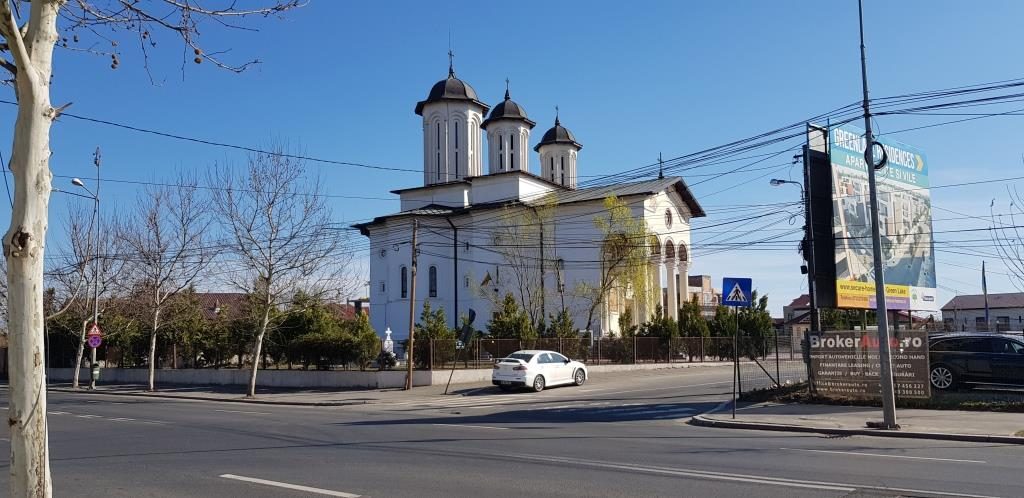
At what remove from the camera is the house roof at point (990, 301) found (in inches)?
3543

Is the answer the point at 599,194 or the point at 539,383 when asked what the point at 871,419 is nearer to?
the point at 539,383

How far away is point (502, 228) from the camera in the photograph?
5428 centimetres

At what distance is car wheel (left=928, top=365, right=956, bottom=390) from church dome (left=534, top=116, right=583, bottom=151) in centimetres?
5069

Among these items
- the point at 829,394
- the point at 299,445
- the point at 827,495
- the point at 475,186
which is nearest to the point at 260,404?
the point at 299,445

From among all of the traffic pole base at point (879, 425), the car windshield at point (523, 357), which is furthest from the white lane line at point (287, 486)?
the car windshield at point (523, 357)

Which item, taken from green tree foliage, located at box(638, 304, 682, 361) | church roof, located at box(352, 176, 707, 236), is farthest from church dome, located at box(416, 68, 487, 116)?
green tree foliage, located at box(638, 304, 682, 361)

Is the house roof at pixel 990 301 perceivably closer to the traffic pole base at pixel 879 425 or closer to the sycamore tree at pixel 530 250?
the sycamore tree at pixel 530 250

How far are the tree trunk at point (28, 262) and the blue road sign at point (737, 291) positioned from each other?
15.7 m

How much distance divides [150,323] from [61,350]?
16.8m

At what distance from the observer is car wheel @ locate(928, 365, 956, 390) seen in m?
20.3

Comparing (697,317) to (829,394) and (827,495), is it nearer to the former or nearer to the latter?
(829,394)

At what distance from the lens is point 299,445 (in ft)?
46.2

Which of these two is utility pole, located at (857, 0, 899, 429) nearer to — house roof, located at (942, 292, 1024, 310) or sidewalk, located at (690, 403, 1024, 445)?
sidewalk, located at (690, 403, 1024, 445)

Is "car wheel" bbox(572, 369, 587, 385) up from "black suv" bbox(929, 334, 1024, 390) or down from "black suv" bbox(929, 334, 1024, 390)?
down
